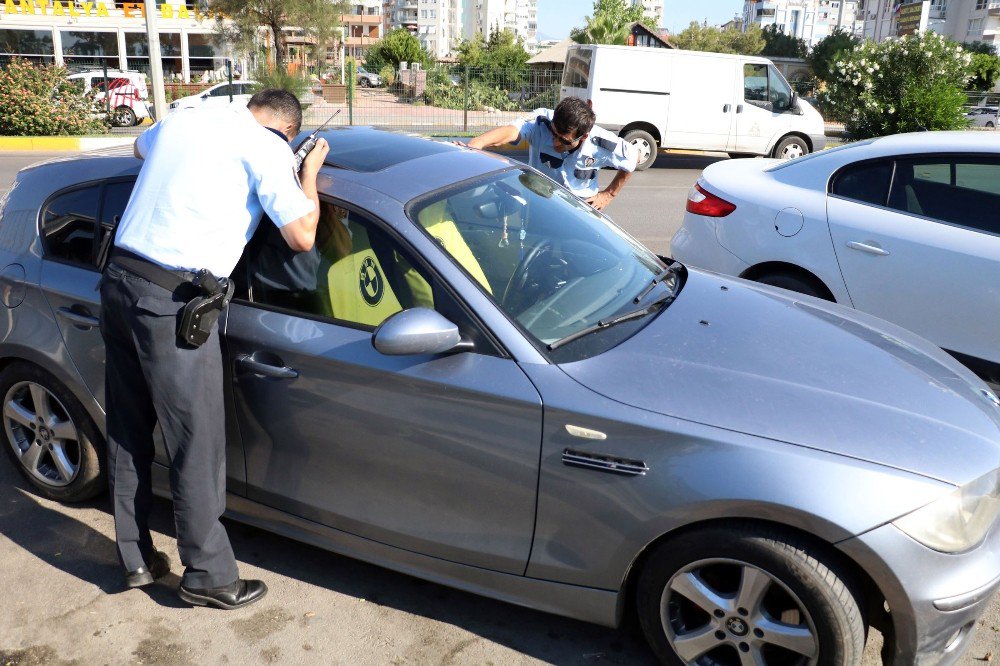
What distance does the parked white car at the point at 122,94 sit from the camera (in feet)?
72.7

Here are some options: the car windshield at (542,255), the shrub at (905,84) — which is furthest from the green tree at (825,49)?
the car windshield at (542,255)

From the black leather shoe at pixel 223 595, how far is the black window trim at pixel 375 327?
98cm

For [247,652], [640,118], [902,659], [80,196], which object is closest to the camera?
[902,659]

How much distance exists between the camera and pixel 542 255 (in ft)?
10.8

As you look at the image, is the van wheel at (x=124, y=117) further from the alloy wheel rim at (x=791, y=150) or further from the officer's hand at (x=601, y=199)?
the officer's hand at (x=601, y=199)

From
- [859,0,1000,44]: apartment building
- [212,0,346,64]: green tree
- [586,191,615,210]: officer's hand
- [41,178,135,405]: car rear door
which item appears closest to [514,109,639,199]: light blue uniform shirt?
[586,191,615,210]: officer's hand

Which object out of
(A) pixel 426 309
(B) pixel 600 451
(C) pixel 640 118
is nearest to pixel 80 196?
(A) pixel 426 309

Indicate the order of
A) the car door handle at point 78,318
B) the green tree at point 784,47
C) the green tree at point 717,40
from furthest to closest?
the green tree at point 717,40 < the green tree at point 784,47 < the car door handle at point 78,318

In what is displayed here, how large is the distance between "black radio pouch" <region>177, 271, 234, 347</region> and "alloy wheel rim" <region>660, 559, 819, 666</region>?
5.37 feet

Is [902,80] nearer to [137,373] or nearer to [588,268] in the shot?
[588,268]

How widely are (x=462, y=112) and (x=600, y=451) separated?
19.8 metres

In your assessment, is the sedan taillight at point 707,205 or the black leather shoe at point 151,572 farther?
the sedan taillight at point 707,205

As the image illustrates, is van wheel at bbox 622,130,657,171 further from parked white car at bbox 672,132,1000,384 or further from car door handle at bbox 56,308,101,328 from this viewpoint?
car door handle at bbox 56,308,101,328

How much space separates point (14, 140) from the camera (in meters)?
16.4
